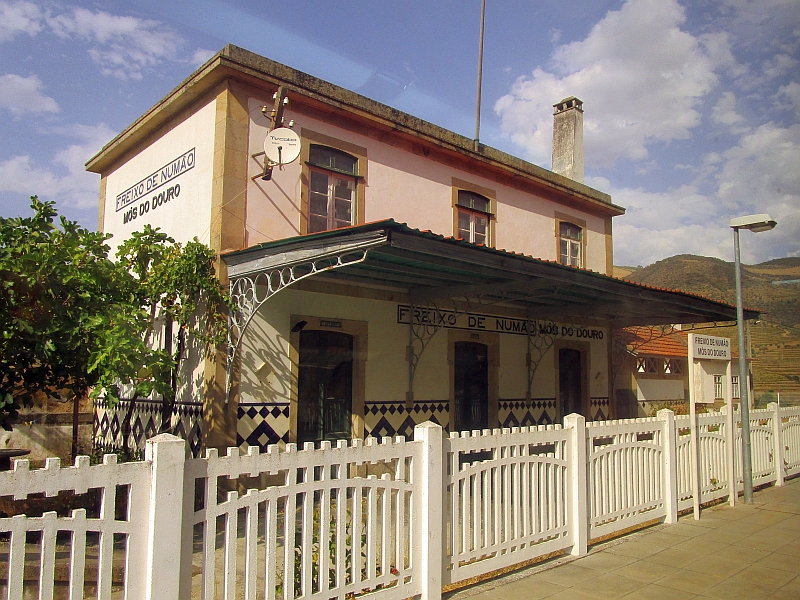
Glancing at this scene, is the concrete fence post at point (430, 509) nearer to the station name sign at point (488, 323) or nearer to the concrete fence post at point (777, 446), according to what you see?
the station name sign at point (488, 323)

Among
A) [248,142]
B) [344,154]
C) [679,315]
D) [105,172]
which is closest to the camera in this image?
[248,142]

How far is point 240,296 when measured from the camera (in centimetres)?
869

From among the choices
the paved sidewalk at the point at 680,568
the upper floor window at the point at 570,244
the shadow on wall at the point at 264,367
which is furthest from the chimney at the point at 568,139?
the paved sidewalk at the point at 680,568

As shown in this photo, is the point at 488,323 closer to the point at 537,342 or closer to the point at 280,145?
the point at 537,342

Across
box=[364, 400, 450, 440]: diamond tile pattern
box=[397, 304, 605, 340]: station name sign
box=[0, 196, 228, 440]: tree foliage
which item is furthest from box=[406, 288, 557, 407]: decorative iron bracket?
box=[0, 196, 228, 440]: tree foliage

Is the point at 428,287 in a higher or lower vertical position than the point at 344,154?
lower

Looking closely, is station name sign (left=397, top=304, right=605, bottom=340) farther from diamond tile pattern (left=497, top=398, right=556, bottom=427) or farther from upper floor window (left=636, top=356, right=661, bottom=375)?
upper floor window (left=636, top=356, right=661, bottom=375)

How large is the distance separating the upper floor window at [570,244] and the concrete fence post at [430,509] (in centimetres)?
1014

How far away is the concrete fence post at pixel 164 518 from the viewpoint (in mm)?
3346

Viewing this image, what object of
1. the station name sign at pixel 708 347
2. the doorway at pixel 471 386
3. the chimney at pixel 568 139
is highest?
the chimney at pixel 568 139

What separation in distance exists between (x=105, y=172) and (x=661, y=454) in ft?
35.7

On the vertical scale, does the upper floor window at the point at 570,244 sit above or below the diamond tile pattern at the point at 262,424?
above

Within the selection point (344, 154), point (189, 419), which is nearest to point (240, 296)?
point (189, 419)

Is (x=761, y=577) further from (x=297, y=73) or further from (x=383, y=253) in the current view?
(x=297, y=73)
